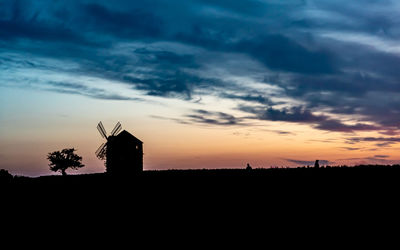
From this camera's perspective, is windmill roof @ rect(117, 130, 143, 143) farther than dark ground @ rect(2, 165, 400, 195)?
Yes

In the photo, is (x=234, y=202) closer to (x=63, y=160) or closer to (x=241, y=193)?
(x=241, y=193)

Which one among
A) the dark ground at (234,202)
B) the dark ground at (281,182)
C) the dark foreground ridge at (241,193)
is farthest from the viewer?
the dark ground at (281,182)

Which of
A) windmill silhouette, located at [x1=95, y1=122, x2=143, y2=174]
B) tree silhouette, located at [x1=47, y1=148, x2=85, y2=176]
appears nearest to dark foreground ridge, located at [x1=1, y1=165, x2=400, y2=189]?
windmill silhouette, located at [x1=95, y1=122, x2=143, y2=174]

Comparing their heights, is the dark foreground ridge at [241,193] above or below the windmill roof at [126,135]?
below

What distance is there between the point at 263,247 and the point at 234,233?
1.93 meters

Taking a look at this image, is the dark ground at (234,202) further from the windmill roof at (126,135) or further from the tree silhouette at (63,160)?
the tree silhouette at (63,160)

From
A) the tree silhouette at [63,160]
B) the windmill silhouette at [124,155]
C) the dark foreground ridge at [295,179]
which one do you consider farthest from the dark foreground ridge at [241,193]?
the tree silhouette at [63,160]

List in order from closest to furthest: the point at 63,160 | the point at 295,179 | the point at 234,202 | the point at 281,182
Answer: the point at 234,202 → the point at 281,182 → the point at 295,179 → the point at 63,160

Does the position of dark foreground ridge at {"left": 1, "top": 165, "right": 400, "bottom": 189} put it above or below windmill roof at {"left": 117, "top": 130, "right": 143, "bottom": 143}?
below

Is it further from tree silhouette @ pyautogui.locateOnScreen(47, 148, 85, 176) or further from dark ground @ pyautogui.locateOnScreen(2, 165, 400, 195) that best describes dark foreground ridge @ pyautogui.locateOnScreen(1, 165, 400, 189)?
tree silhouette @ pyautogui.locateOnScreen(47, 148, 85, 176)

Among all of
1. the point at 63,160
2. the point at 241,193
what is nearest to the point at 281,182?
the point at 241,193

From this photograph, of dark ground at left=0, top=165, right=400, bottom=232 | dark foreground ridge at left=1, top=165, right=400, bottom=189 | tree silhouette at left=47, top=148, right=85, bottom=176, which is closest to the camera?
dark ground at left=0, top=165, right=400, bottom=232

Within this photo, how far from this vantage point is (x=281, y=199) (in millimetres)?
21594

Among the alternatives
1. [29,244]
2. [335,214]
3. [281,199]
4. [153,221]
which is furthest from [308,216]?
[29,244]
